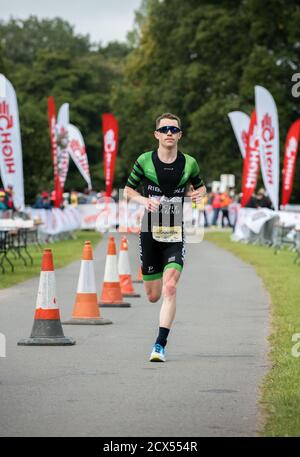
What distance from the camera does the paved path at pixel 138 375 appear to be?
7.42m

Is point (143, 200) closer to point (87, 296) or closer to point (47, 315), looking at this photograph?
point (47, 315)

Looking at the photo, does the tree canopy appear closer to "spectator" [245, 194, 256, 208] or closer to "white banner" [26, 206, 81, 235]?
"white banner" [26, 206, 81, 235]

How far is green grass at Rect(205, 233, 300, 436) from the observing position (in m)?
7.41

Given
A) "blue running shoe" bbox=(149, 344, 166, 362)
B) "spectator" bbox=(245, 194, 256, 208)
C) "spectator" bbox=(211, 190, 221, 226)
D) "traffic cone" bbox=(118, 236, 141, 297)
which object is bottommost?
"spectator" bbox=(211, 190, 221, 226)

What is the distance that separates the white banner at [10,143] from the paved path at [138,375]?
41.5 feet

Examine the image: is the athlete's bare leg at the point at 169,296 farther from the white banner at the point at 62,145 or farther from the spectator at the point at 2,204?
the white banner at the point at 62,145

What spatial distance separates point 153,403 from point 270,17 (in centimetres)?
5616

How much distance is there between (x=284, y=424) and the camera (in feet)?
23.8

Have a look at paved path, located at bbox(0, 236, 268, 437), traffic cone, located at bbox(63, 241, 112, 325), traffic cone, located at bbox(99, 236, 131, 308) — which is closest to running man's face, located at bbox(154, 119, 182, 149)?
paved path, located at bbox(0, 236, 268, 437)

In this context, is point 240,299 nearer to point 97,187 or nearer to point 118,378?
point 118,378

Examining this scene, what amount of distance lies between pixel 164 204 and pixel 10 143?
1920 centimetres

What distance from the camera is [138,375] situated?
964 cm

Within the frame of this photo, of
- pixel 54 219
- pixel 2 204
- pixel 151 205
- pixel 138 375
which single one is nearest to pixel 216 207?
pixel 54 219
